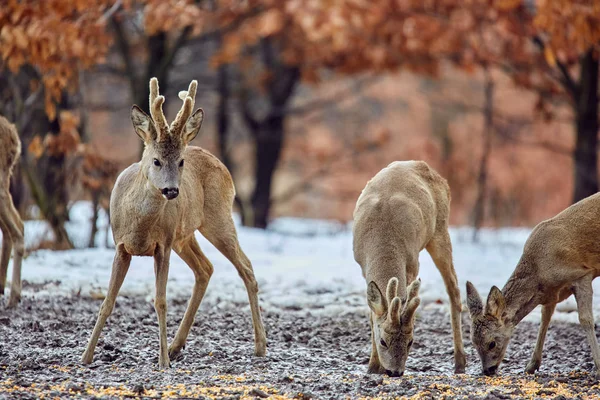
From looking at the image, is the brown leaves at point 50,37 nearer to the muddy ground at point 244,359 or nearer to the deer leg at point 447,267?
the muddy ground at point 244,359

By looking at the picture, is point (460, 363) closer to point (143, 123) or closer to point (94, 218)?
point (143, 123)

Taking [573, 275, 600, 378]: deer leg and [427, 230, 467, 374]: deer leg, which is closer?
[573, 275, 600, 378]: deer leg

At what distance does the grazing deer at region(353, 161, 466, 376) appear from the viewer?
680 cm

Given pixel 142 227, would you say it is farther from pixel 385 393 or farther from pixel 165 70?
pixel 165 70

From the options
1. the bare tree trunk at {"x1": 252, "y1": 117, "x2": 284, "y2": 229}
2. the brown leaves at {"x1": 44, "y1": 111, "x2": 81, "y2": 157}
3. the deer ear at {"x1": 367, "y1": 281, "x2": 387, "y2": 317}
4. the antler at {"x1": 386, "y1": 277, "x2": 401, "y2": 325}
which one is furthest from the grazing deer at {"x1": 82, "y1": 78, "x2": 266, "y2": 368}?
the bare tree trunk at {"x1": 252, "y1": 117, "x2": 284, "y2": 229}

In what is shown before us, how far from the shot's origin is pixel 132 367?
6953 mm

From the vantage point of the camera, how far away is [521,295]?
7.75 metres

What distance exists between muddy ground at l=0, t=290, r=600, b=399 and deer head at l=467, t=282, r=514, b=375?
0.69ft

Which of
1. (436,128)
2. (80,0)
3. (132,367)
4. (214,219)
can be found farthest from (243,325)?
(436,128)

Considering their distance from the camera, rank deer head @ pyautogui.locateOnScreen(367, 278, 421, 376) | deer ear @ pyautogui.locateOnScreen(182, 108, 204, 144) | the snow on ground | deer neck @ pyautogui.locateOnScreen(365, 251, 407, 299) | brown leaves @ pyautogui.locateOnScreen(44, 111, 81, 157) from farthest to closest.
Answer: brown leaves @ pyautogui.locateOnScreen(44, 111, 81, 157) < the snow on ground < deer neck @ pyautogui.locateOnScreen(365, 251, 407, 299) < deer ear @ pyautogui.locateOnScreen(182, 108, 204, 144) < deer head @ pyautogui.locateOnScreen(367, 278, 421, 376)

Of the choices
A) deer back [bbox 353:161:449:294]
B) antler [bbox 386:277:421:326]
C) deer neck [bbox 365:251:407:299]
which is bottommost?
antler [bbox 386:277:421:326]

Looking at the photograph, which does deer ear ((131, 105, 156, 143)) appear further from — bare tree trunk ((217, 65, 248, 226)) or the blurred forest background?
bare tree trunk ((217, 65, 248, 226))

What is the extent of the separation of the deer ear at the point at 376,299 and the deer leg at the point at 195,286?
5.32 feet

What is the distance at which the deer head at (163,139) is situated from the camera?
21.6 ft
